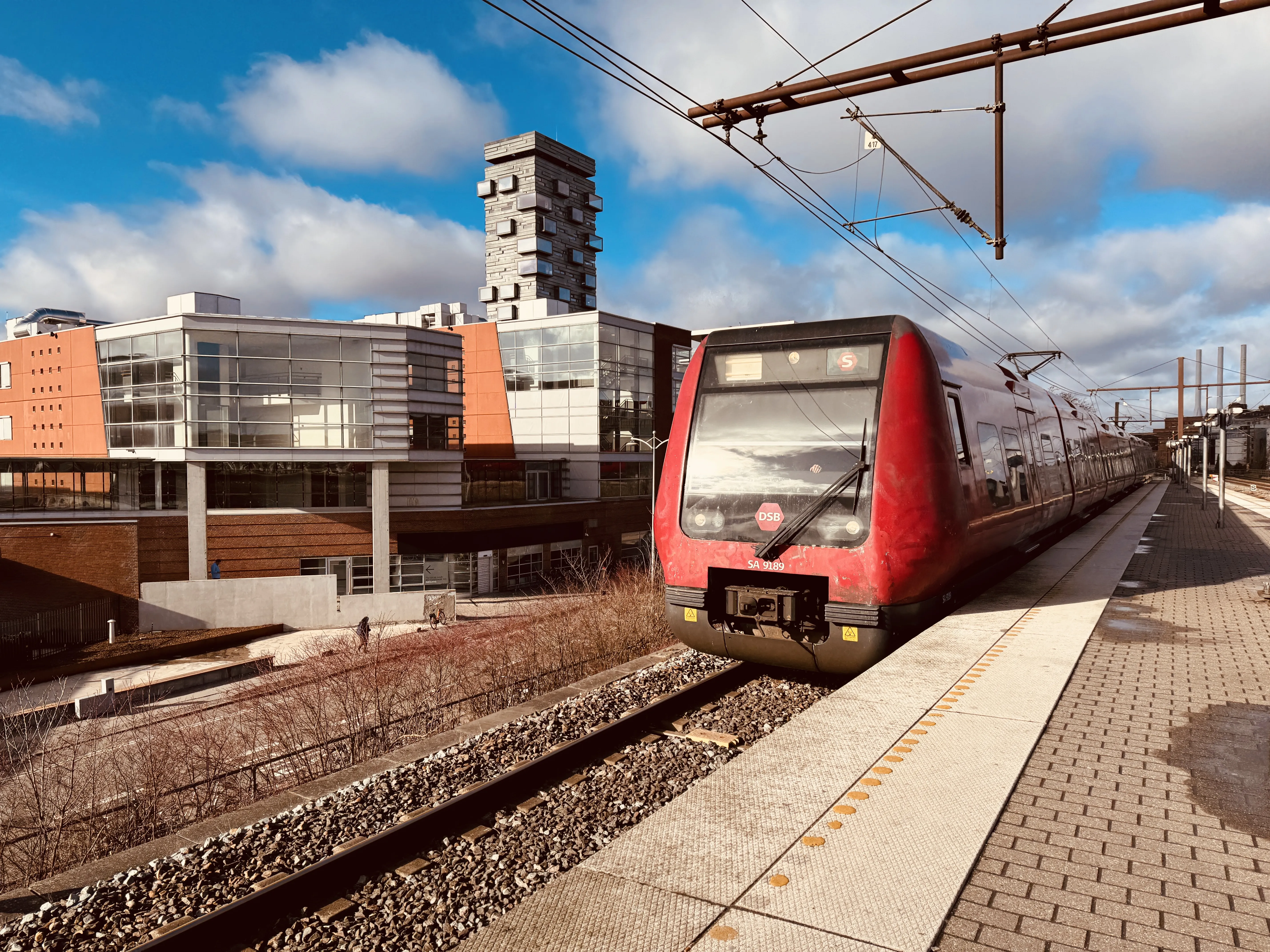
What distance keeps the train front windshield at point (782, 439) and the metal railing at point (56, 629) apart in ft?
88.8

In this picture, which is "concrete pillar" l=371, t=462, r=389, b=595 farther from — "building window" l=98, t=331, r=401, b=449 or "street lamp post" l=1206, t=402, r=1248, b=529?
"street lamp post" l=1206, t=402, r=1248, b=529

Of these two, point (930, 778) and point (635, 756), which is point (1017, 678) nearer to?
point (930, 778)

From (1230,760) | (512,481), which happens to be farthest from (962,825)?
(512,481)

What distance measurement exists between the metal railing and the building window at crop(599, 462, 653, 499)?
2111 centimetres

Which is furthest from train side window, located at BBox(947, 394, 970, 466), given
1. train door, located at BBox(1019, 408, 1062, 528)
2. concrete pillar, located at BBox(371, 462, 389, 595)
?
concrete pillar, located at BBox(371, 462, 389, 595)

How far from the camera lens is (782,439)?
8.22 metres

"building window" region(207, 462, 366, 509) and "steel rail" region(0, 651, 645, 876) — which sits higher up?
"building window" region(207, 462, 366, 509)

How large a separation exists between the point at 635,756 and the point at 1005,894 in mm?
3686

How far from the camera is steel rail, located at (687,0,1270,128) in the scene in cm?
670

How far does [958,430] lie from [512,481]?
29.6 meters

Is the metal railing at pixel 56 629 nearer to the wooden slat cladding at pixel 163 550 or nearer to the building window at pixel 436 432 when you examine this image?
the wooden slat cladding at pixel 163 550

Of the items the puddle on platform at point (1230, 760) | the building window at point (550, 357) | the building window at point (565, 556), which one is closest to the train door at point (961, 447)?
the puddle on platform at point (1230, 760)

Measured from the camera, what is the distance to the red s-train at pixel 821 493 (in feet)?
24.9

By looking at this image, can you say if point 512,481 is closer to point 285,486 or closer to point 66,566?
point 285,486
